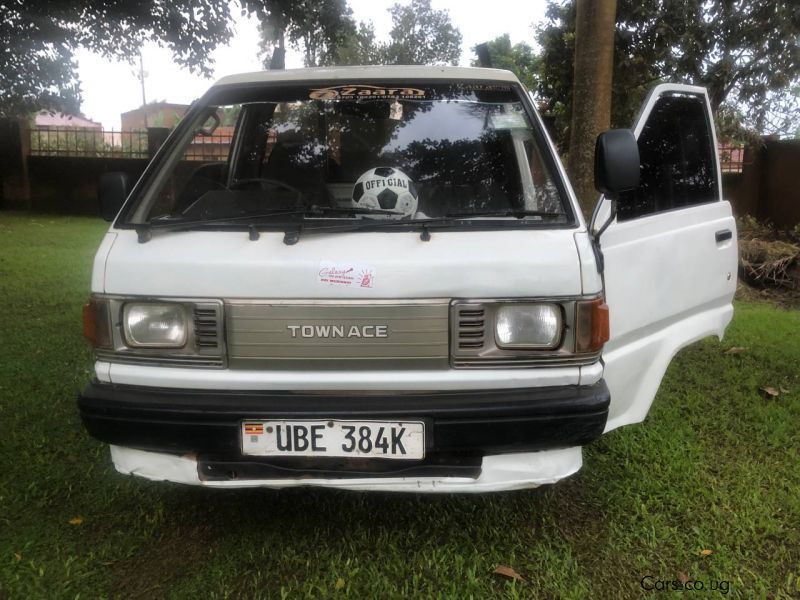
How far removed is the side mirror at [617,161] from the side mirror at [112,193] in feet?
6.22

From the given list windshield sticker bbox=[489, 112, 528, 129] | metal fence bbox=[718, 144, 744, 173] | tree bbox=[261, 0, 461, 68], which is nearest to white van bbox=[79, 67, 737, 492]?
windshield sticker bbox=[489, 112, 528, 129]

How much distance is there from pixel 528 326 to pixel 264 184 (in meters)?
1.47

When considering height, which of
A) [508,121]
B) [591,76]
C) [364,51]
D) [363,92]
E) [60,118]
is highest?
[364,51]

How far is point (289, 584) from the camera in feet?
7.97

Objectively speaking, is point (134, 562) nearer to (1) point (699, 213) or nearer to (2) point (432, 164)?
(2) point (432, 164)

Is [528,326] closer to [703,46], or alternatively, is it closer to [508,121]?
[508,121]

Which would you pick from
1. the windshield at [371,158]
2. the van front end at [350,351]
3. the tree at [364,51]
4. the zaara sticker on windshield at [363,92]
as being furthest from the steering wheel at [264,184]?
the tree at [364,51]

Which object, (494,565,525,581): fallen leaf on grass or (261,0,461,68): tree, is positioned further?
(261,0,461,68): tree

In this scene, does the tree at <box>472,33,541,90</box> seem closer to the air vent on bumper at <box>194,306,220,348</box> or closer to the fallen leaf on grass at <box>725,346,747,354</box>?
the fallen leaf on grass at <box>725,346,747,354</box>

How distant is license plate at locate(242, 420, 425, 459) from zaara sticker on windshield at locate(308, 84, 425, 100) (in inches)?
58.8

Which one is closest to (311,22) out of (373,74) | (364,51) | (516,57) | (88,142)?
(373,74)

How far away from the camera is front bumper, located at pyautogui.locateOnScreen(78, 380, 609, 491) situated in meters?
2.27

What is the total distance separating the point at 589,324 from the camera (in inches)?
90.9

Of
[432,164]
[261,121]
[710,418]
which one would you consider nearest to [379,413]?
[432,164]
